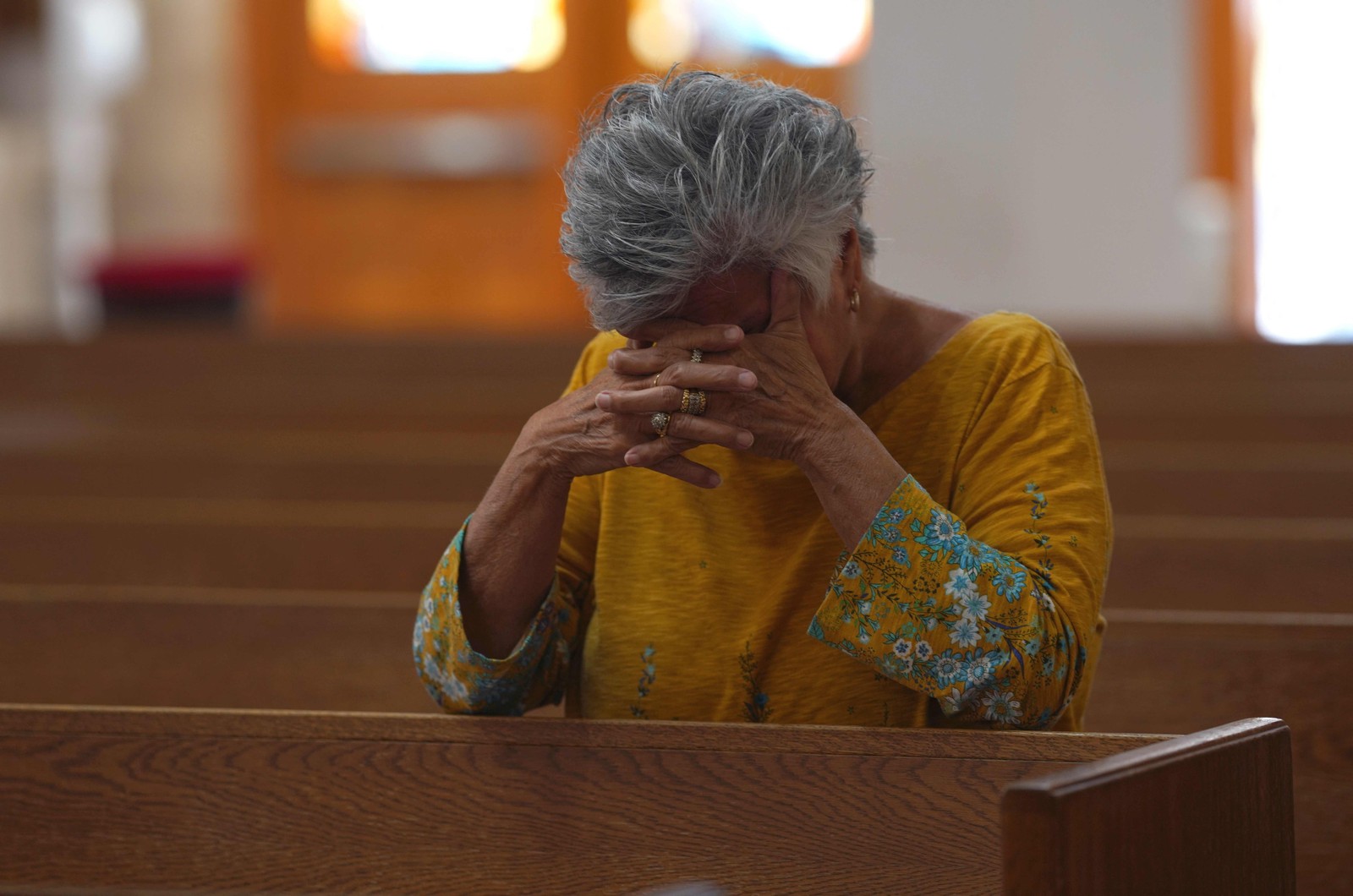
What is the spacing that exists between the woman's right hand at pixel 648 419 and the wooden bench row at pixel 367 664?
0.63 m

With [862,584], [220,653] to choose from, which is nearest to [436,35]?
[220,653]

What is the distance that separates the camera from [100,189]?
662 cm

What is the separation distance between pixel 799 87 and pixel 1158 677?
2.35ft

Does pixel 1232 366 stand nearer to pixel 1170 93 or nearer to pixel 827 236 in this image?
pixel 1170 93

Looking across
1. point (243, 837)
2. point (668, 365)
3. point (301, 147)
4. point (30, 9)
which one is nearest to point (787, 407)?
point (668, 365)

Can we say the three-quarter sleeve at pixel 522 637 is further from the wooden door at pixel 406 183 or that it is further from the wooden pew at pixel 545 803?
the wooden door at pixel 406 183

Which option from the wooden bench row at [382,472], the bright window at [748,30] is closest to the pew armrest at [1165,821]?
the wooden bench row at [382,472]

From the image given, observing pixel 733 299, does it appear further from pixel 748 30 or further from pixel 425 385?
pixel 748 30

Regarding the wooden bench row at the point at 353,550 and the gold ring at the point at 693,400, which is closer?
the gold ring at the point at 693,400

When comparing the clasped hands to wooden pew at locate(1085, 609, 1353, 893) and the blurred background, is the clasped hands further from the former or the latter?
the blurred background

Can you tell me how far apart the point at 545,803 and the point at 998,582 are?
0.38m

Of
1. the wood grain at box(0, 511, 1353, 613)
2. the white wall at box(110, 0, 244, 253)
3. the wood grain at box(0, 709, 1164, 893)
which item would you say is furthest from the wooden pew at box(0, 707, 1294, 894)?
the white wall at box(110, 0, 244, 253)

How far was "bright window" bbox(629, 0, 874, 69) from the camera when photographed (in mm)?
5723

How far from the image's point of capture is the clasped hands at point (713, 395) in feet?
3.52
